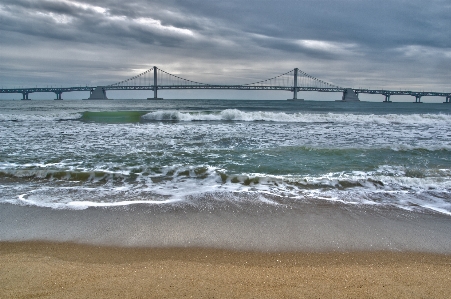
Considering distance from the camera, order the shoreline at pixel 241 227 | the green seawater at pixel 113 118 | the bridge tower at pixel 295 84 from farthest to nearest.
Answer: the bridge tower at pixel 295 84 → the green seawater at pixel 113 118 → the shoreline at pixel 241 227

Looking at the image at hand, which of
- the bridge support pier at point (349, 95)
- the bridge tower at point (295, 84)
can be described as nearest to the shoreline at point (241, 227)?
the bridge tower at point (295, 84)

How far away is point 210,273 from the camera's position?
7.39 feet

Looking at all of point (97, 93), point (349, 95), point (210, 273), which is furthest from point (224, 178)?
point (349, 95)

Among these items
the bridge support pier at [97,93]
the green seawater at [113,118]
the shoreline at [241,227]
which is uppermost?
the bridge support pier at [97,93]

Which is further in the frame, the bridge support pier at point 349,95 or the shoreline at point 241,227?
the bridge support pier at point 349,95

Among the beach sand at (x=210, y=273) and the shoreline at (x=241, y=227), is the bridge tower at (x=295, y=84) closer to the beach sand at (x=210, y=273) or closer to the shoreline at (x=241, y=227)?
the shoreline at (x=241, y=227)

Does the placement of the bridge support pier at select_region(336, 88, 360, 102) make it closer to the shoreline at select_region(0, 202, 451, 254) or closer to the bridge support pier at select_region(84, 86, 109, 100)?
the bridge support pier at select_region(84, 86, 109, 100)

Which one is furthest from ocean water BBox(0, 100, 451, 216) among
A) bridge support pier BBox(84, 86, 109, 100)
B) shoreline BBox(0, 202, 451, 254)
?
bridge support pier BBox(84, 86, 109, 100)

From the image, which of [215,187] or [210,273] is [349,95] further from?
[210,273]

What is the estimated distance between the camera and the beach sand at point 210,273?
201 centimetres

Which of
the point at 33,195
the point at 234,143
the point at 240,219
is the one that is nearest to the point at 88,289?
the point at 240,219

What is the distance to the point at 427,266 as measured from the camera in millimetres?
2418

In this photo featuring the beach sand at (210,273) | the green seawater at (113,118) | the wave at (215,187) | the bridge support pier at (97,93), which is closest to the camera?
the beach sand at (210,273)

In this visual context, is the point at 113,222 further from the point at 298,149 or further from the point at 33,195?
the point at 298,149
